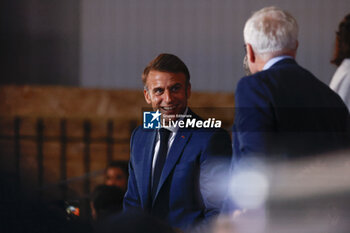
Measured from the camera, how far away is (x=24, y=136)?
12.1 feet

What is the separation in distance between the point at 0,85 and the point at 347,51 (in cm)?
265

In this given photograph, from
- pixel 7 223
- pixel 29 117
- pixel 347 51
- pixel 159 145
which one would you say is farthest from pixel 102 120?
pixel 7 223

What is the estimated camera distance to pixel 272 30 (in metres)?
1.31

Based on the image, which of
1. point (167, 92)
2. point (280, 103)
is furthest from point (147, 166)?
point (280, 103)

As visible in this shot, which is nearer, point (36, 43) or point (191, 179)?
point (191, 179)

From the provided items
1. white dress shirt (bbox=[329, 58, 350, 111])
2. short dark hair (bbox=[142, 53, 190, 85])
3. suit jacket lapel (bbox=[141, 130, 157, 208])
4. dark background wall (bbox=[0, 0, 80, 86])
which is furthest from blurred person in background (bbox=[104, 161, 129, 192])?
short dark hair (bbox=[142, 53, 190, 85])

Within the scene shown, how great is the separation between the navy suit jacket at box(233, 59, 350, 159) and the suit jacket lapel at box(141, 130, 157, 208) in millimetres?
231

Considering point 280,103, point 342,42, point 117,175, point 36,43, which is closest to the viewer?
point 280,103

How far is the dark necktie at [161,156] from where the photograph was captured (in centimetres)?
133

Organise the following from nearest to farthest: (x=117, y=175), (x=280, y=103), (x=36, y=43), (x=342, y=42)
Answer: (x=280, y=103) < (x=342, y=42) < (x=117, y=175) < (x=36, y=43)

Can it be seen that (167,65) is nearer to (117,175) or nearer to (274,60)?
(274,60)

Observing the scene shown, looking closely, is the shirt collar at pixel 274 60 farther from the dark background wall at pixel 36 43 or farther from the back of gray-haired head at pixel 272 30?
the dark background wall at pixel 36 43

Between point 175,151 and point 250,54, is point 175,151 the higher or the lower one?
the lower one

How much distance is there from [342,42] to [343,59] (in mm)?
74
